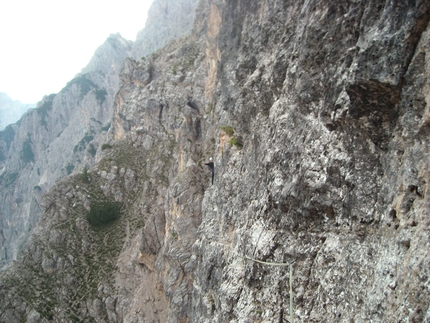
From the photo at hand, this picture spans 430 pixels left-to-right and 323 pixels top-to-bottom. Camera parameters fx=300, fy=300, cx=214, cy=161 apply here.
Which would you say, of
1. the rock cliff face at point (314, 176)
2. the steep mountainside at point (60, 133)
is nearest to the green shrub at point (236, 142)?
the rock cliff face at point (314, 176)

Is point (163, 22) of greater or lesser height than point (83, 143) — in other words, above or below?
above

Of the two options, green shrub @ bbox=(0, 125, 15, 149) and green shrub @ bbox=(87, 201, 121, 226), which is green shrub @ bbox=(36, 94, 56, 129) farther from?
green shrub @ bbox=(87, 201, 121, 226)

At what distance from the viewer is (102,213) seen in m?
53.6

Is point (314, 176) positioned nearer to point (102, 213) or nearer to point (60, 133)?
point (102, 213)

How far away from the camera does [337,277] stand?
1021 centimetres

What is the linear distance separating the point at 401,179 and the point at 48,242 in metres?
54.0

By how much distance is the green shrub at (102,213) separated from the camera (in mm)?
53178

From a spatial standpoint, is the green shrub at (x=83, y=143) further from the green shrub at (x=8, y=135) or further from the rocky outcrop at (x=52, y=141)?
the green shrub at (x=8, y=135)

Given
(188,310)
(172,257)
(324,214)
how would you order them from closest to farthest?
1. (324,214)
2. (188,310)
3. (172,257)

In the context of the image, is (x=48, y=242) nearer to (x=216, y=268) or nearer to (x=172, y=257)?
(x=172, y=257)

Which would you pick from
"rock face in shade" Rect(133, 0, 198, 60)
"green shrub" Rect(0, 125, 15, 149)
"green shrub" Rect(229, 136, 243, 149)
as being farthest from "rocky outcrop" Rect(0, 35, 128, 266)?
"green shrub" Rect(229, 136, 243, 149)

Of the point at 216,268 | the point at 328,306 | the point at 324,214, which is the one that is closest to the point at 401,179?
the point at 324,214

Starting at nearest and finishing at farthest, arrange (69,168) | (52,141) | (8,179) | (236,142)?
(236,142)
(69,168)
(8,179)
(52,141)

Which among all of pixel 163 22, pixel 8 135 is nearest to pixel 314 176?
pixel 163 22
